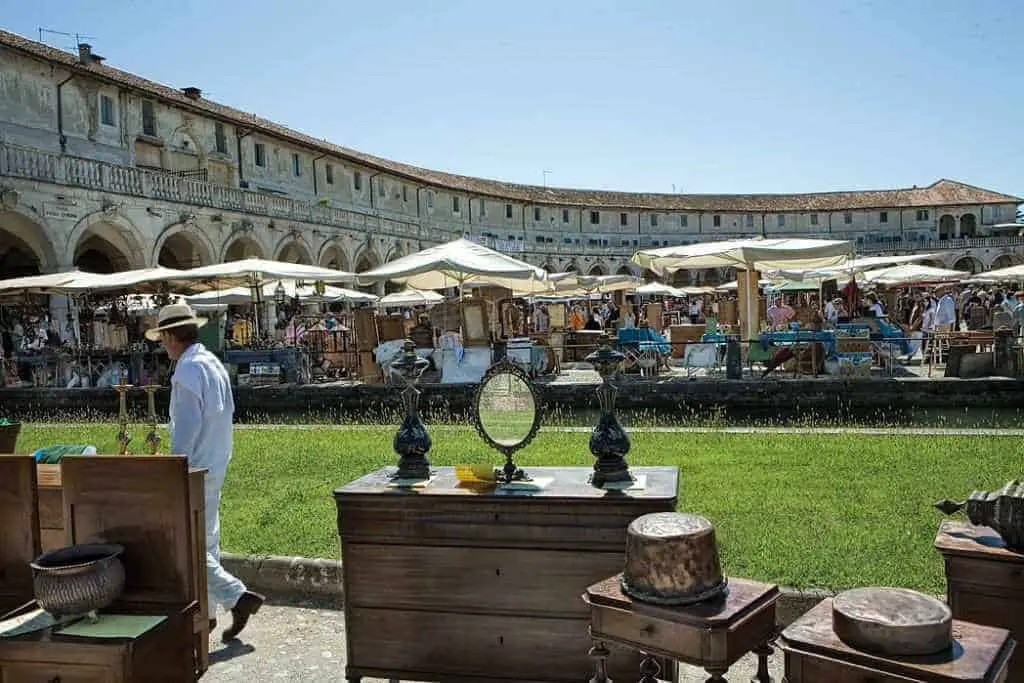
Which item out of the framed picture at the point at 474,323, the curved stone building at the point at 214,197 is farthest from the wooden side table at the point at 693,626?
the curved stone building at the point at 214,197

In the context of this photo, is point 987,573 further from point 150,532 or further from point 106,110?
point 106,110

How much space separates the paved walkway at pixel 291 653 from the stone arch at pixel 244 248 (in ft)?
82.6

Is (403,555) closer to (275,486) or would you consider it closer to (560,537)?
(560,537)

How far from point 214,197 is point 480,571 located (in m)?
26.1

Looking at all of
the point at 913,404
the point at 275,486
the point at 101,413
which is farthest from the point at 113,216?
the point at 913,404

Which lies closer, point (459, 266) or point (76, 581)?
point (76, 581)

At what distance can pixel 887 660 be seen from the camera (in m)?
2.10

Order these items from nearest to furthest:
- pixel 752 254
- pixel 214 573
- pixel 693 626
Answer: pixel 693 626, pixel 214 573, pixel 752 254

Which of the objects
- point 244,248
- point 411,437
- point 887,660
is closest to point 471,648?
point 411,437

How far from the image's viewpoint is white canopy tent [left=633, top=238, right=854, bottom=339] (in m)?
12.7

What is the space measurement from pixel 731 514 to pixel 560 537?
2865 mm

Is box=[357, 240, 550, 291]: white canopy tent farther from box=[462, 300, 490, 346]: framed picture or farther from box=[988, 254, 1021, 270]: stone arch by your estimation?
→ box=[988, 254, 1021, 270]: stone arch

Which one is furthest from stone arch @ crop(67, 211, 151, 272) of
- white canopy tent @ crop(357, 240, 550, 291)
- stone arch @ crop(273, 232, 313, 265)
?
white canopy tent @ crop(357, 240, 550, 291)

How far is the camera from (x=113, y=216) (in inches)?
900
